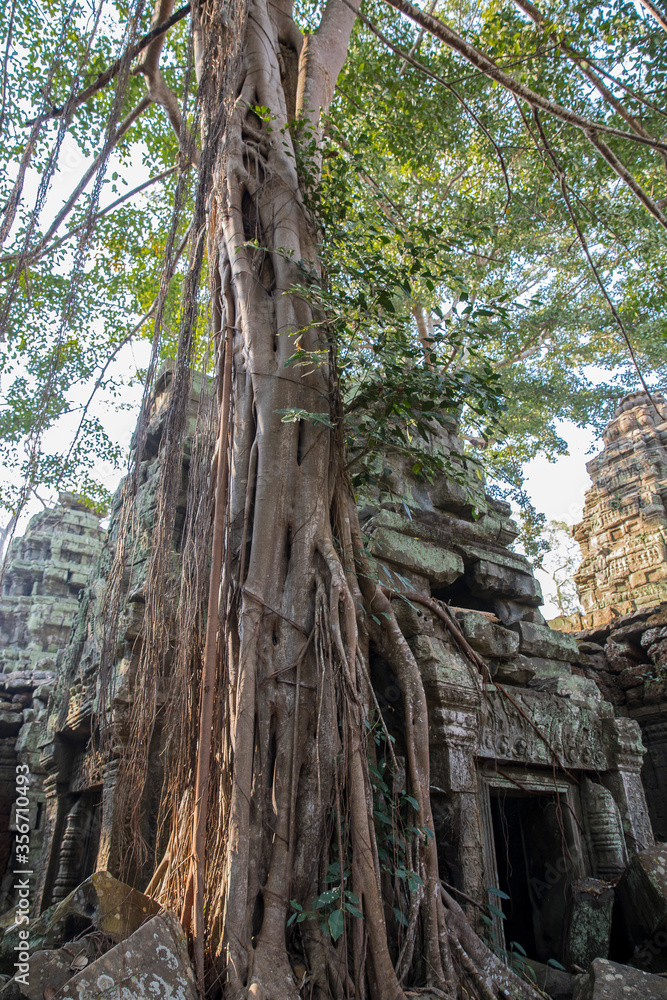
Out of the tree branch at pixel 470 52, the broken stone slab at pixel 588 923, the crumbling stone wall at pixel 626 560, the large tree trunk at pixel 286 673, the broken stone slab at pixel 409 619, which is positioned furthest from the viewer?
the crumbling stone wall at pixel 626 560

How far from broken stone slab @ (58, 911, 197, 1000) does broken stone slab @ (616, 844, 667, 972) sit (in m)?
A: 2.16

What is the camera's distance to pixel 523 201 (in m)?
7.57

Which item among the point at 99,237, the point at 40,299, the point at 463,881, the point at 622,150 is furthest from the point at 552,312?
the point at 463,881

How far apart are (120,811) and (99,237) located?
5.64 metres

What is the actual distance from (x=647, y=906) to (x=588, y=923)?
356 mm

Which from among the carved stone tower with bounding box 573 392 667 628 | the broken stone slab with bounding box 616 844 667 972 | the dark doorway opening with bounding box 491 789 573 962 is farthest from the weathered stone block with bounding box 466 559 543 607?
the carved stone tower with bounding box 573 392 667 628

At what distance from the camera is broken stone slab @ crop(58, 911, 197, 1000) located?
1.79 m

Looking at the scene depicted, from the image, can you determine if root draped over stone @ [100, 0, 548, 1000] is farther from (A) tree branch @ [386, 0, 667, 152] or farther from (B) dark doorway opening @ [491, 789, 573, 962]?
(B) dark doorway opening @ [491, 789, 573, 962]

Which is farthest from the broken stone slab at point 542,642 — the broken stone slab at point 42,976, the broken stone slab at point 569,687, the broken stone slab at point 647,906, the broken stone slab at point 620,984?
the broken stone slab at point 42,976

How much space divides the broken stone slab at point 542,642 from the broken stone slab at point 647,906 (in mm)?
1439

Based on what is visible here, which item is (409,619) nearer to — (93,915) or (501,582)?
(501,582)

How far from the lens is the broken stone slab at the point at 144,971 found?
5.87 ft

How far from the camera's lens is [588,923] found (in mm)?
3172

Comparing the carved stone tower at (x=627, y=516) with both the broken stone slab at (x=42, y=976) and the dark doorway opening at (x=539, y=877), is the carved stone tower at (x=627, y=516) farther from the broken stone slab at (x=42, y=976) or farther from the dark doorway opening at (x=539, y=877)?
the broken stone slab at (x=42, y=976)
